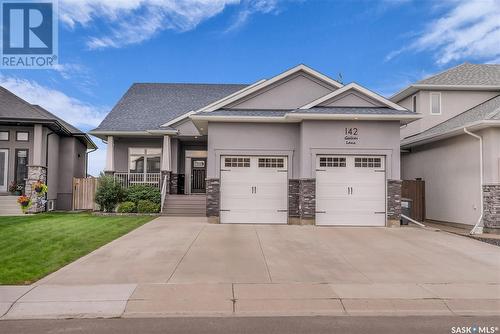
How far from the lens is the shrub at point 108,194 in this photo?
17.6m

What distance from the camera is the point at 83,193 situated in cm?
2053

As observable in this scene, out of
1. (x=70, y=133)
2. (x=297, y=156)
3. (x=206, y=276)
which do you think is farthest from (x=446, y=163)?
(x=70, y=133)

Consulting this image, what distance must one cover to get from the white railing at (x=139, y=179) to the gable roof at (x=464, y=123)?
1252 centimetres

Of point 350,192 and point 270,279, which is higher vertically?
point 350,192

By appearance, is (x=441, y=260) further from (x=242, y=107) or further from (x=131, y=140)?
(x=131, y=140)

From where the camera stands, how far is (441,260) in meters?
8.80

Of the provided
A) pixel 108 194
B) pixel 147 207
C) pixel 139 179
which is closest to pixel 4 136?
pixel 108 194

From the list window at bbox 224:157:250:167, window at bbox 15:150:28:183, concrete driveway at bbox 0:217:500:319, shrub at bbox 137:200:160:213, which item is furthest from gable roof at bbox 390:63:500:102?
window at bbox 15:150:28:183

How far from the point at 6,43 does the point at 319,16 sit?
11012 millimetres

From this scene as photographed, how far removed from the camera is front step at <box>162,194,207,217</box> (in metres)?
17.6

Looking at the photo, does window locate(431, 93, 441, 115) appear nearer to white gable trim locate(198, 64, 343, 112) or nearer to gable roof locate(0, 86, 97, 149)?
white gable trim locate(198, 64, 343, 112)

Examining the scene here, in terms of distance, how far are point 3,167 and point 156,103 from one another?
8540 mm

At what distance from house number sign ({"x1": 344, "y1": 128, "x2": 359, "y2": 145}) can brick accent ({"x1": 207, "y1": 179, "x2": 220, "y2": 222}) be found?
204 inches

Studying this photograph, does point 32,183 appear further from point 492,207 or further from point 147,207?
point 492,207
